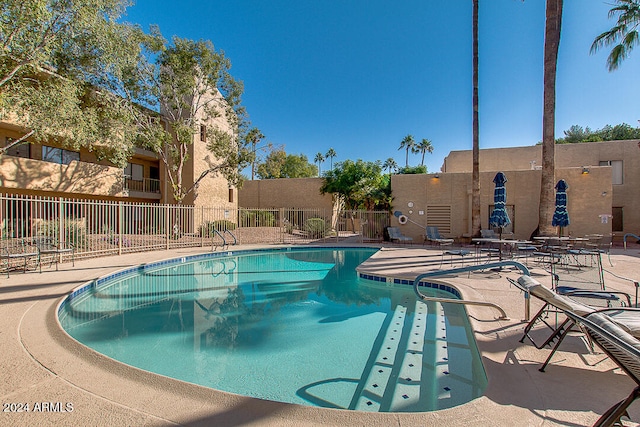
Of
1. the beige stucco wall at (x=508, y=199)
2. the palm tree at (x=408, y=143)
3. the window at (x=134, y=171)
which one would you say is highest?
the palm tree at (x=408, y=143)

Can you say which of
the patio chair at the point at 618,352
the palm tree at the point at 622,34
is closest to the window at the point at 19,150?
the patio chair at the point at 618,352

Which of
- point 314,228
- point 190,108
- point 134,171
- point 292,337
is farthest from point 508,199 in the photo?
point 134,171

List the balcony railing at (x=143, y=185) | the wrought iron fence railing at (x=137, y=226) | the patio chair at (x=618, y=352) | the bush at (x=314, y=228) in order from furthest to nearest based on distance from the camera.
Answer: the bush at (x=314, y=228) < the balcony railing at (x=143, y=185) < the wrought iron fence railing at (x=137, y=226) < the patio chair at (x=618, y=352)

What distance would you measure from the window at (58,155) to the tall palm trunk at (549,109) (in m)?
22.7

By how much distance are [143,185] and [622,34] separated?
84.9 feet

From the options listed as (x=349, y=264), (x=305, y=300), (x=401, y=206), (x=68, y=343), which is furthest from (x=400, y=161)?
(x=68, y=343)

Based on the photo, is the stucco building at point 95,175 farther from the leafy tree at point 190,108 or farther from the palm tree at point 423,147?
the palm tree at point 423,147

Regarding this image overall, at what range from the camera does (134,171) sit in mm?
20328

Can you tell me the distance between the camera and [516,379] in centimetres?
263

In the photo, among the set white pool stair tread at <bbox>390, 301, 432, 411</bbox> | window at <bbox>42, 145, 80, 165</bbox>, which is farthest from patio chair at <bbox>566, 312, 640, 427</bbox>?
window at <bbox>42, 145, 80, 165</bbox>

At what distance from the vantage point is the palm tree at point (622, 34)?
12.8m

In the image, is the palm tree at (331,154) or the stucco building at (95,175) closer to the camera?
the stucco building at (95,175)

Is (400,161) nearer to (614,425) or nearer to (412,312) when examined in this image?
(412,312)

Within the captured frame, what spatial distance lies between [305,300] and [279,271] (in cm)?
349
